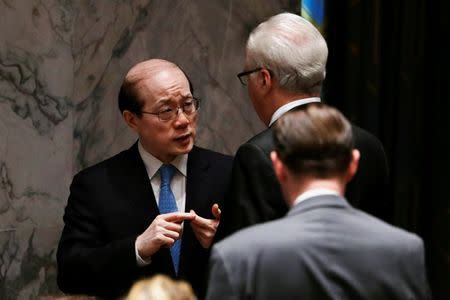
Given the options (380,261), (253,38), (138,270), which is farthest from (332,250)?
(138,270)

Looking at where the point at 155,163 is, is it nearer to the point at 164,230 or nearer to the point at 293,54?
the point at 164,230

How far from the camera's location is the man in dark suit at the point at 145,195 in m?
4.21

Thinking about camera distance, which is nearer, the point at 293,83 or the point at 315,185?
the point at 315,185

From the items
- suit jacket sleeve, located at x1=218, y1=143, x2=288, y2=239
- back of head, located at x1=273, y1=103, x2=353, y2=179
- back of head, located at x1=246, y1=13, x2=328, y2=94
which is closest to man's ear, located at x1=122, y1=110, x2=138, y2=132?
back of head, located at x1=246, y1=13, x2=328, y2=94

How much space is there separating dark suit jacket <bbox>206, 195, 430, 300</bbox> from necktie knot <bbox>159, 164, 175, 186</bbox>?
1661mm

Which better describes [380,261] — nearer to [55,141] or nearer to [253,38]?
[253,38]

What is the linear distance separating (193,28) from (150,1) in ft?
0.89

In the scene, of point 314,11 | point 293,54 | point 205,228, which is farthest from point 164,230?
point 314,11

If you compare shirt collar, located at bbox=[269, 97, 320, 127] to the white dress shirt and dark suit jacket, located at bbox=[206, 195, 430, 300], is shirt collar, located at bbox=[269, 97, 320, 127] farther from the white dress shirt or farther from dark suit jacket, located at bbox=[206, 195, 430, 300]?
dark suit jacket, located at bbox=[206, 195, 430, 300]

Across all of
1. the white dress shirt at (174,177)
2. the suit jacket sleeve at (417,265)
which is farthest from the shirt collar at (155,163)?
the suit jacket sleeve at (417,265)

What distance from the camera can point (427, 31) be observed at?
5754mm

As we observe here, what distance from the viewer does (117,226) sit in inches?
167

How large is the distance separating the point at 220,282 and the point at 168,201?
Answer: 5.46 ft

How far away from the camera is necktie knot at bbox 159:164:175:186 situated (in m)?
4.32
